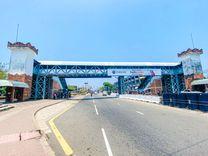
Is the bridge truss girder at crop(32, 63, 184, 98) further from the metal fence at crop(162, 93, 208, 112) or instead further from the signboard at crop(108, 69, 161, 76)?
the metal fence at crop(162, 93, 208, 112)

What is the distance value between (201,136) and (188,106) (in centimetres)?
1203

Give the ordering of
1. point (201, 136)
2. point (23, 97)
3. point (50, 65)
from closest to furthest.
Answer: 1. point (201, 136)
2. point (23, 97)
3. point (50, 65)

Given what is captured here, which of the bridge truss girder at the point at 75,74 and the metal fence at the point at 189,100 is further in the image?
the bridge truss girder at the point at 75,74

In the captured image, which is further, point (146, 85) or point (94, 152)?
point (146, 85)

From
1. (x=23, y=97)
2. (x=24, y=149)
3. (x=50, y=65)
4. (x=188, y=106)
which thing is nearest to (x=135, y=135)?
(x=24, y=149)

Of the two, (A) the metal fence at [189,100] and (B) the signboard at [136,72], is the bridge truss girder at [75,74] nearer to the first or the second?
(B) the signboard at [136,72]

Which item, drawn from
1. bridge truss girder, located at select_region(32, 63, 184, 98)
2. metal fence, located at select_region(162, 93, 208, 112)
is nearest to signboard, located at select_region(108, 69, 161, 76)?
bridge truss girder, located at select_region(32, 63, 184, 98)

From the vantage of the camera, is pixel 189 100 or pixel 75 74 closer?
pixel 189 100

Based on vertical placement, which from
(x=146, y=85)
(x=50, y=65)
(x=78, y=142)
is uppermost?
(x=50, y=65)

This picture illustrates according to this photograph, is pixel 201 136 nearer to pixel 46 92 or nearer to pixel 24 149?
pixel 24 149

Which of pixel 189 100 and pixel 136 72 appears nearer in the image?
pixel 189 100

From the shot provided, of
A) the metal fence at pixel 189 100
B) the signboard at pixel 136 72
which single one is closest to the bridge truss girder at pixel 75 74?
the signboard at pixel 136 72

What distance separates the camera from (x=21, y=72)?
33.6m

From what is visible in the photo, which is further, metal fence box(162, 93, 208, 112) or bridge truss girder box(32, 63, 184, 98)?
bridge truss girder box(32, 63, 184, 98)
